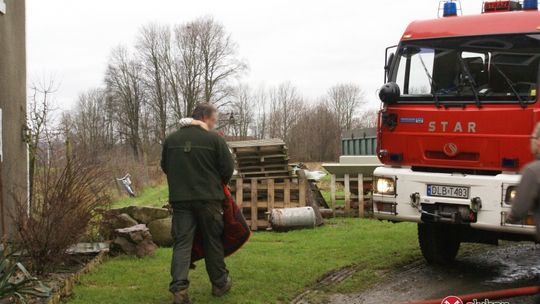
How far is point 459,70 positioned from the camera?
691 centimetres

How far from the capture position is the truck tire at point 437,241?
25.4ft

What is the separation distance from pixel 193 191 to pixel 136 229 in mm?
2842

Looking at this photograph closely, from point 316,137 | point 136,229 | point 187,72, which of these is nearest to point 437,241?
point 136,229

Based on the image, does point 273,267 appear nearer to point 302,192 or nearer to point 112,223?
point 112,223

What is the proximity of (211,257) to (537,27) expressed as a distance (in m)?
4.37

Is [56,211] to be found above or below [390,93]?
below

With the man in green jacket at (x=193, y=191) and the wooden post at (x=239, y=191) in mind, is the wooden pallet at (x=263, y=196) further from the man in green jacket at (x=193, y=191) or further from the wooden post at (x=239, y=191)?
the man in green jacket at (x=193, y=191)

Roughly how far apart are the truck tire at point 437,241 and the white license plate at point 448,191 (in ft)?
3.59

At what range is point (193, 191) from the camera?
5.66m

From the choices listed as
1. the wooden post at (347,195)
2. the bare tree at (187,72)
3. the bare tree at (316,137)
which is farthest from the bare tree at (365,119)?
the wooden post at (347,195)

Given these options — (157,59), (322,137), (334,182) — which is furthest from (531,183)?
(322,137)

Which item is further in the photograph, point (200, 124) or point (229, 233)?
point (229, 233)

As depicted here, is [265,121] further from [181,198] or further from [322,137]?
[181,198]

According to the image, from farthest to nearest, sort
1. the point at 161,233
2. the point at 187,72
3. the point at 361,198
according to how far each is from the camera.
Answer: the point at 187,72
the point at 361,198
the point at 161,233
